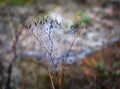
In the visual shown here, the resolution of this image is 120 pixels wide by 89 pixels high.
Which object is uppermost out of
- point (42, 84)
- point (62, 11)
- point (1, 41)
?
point (62, 11)

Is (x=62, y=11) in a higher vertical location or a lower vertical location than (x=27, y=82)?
higher

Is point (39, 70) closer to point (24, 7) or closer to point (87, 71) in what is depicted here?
point (87, 71)

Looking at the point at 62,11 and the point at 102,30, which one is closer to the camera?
the point at 102,30

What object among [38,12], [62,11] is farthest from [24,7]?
[62,11]

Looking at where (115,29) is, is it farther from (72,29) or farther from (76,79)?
(72,29)

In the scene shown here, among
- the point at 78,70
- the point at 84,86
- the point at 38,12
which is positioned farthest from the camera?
the point at 38,12

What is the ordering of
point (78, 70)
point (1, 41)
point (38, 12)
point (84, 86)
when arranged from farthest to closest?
point (38, 12) → point (1, 41) → point (78, 70) → point (84, 86)
